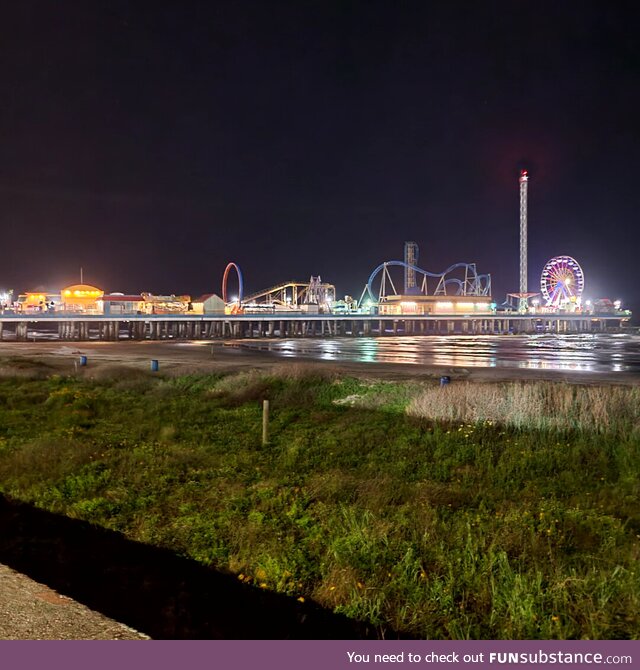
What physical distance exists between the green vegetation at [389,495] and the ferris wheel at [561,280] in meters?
124

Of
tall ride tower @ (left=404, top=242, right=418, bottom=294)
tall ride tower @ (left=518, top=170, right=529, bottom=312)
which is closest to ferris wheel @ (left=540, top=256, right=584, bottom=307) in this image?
tall ride tower @ (left=518, top=170, right=529, bottom=312)

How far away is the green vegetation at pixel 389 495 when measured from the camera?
6340 millimetres

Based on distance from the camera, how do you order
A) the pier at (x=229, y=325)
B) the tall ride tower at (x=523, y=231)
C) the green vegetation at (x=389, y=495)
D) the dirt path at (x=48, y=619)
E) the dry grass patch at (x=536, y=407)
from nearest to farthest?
the dirt path at (x=48, y=619)
the green vegetation at (x=389, y=495)
the dry grass patch at (x=536, y=407)
the pier at (x=229, y=325)
the tall ride tower at (x=523, y=231)

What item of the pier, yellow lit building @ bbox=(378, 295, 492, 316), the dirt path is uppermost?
yellow lit building @ bbox=(378, 295, 492, 316)

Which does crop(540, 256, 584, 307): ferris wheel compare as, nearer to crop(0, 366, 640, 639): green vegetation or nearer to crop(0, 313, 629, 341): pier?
crop(0, 313, 629, 341): pier

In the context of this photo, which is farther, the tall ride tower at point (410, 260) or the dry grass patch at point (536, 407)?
the tall ride tower at point (410, 260)

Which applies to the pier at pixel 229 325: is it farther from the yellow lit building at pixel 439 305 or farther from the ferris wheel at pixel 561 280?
the ferris wheel at pixel 561 280

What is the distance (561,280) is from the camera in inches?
5226

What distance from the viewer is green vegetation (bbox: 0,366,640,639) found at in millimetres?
6340

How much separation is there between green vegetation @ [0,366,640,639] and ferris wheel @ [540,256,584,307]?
12360 centimetres

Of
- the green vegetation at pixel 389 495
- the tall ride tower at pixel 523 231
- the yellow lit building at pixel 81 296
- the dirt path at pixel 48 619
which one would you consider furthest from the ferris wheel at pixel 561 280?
the dirt path at pixel 48 619

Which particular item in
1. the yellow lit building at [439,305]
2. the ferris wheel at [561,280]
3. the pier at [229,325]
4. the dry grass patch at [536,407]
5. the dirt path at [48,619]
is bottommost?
the dirt path at [48,619]
